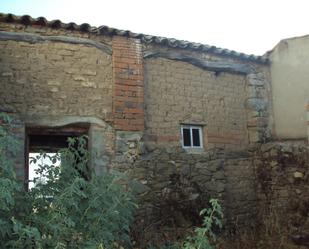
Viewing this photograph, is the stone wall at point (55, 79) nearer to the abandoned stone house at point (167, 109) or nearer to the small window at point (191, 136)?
the abandoned stone house at point (167, 109)

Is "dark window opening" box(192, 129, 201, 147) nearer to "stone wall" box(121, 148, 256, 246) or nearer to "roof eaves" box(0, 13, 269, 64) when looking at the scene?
"stone wall" box(121, 148, 256, 246)

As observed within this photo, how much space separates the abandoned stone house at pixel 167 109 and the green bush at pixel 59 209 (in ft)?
6.43

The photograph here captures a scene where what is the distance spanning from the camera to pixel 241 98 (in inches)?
332

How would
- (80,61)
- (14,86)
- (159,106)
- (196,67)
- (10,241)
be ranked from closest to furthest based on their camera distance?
1. (10,241)
2. (14,86)
3. (80,61)
4. (159,106)
5. (196,67)

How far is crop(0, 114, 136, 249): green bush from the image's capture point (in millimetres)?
3665

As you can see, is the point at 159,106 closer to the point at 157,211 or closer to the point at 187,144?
the point at 187,144

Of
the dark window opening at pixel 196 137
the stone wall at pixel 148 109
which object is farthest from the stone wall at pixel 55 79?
the dark window opening at pixel 196 137

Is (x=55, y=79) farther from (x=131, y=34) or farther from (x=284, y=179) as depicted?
(x=284, y=179)

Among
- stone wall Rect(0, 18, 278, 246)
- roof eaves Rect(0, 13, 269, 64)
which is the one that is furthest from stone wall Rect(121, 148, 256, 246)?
roof eaves Rect(0, 13, 269, 64)

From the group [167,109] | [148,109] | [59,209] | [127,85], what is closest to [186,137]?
[167,109]

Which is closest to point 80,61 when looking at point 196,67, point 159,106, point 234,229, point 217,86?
point 159,106

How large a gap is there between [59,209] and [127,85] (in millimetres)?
3554

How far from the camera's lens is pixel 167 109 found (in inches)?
294

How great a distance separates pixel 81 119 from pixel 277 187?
4.01 meters
